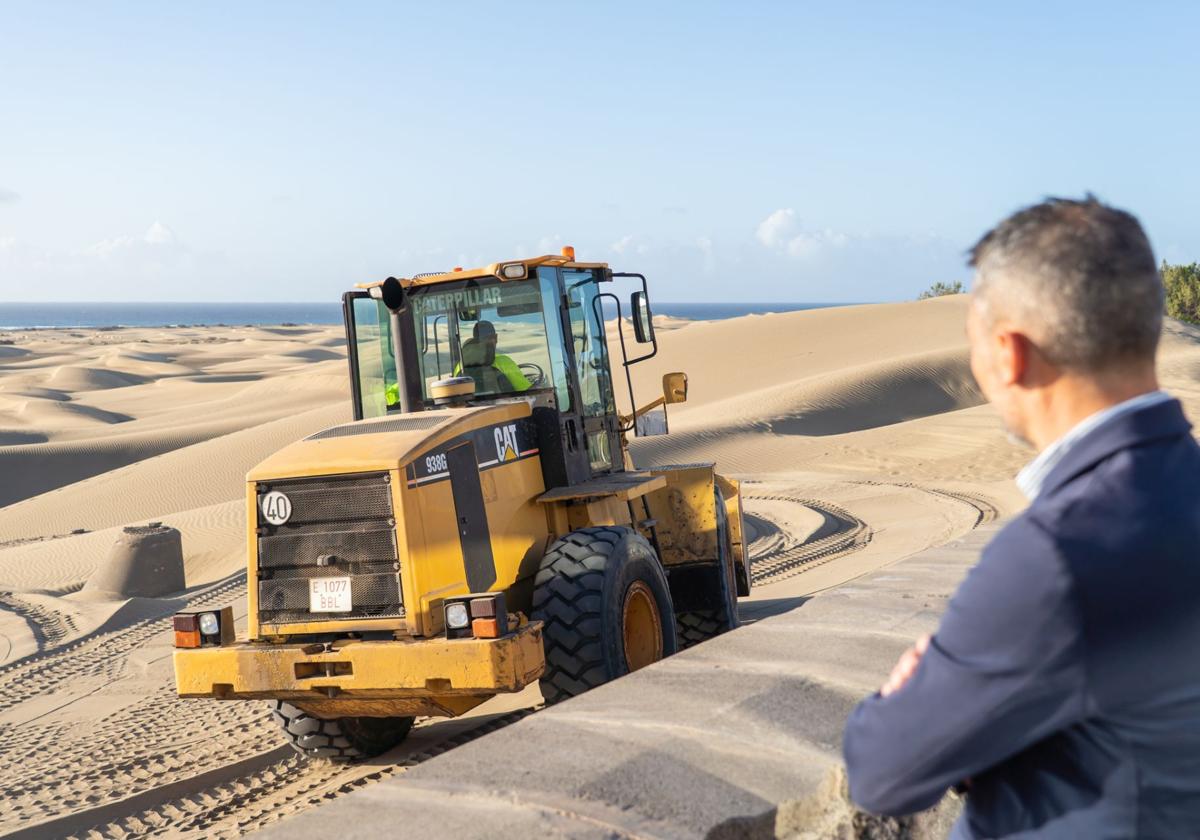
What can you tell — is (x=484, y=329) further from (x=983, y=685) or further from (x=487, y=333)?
(x=983, y=685)

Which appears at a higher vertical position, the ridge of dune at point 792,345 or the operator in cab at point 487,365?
the operator in cab at point 487,365

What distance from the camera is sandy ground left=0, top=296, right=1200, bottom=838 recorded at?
21.9ft

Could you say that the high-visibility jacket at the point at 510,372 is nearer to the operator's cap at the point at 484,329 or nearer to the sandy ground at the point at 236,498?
the operator's cap at the point at 484,329

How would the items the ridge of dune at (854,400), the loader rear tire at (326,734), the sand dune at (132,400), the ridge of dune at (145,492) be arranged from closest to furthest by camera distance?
the loader rear tire at (326,734) < the ridge of dune at (145,492) < the ridge of dune at (854,400) < the sand dune at (132,400)

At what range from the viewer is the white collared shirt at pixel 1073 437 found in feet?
4.92

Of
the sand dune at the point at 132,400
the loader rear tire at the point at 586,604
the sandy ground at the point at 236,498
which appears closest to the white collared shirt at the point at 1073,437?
the loader rear tire at the point at 586,604

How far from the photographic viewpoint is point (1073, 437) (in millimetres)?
1521

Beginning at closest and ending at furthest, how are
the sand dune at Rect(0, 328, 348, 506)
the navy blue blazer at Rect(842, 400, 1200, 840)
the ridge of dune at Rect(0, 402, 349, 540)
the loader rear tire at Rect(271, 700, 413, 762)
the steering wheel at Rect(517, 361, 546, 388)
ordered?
the navy blue blazer at Rect(842, 400, 1200, 840), the loader rear tire at Rect(271, 700, 413, 762), the steering wheel at Rect(517, 361, 546, 388), the ridge of dune at Rect(0, 402, 349, 540), the sand dune at Rect(0, 328, 348, 506)

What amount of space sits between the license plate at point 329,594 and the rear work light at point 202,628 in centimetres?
49

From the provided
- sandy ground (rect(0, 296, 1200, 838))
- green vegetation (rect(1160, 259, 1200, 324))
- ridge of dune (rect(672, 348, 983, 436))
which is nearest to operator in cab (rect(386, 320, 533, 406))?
sandy ground (rect(0, 296, 1200, 838))

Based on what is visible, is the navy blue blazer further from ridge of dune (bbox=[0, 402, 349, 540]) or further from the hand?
ridge of dune (bbox=[0, 402, 349, 540])

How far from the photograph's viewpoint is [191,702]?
8.35m

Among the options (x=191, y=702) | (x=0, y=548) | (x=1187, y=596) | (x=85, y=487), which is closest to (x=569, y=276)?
(x=191, y=702)

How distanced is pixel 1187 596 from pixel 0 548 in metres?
19.5
